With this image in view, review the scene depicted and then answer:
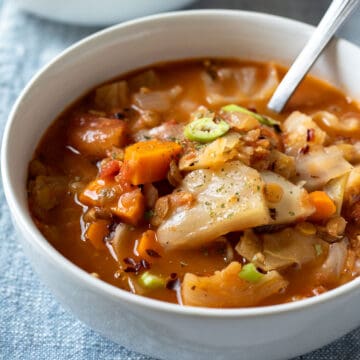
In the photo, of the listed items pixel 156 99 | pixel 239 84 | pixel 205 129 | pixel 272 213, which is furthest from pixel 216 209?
pixel 239 84

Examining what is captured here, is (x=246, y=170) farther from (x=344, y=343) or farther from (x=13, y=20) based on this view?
(x=13, y=20)

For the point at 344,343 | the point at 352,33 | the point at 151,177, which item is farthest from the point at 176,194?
the point at 352,33

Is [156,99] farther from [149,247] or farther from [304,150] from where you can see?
[149,247]

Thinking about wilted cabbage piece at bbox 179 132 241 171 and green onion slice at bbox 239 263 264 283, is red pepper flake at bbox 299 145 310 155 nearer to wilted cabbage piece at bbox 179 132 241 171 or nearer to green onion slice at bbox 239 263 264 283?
wilted cabbage piece at bbox 179 132 241 171

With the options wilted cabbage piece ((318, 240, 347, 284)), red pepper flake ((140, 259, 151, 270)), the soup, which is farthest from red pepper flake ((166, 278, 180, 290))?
wilted cabbage piece ((318, 240, 347, 284))

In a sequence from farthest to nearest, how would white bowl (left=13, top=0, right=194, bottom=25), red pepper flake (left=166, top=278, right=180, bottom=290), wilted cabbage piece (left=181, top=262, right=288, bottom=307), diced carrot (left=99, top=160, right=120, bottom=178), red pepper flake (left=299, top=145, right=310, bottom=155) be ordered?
1. white bowl (left=13, top=0, right=194, bottom=25)
2. red pepper flake (left=299, top=145, right=310, bottom=155)
3. diced carrot (left=99, top=160, right=120, bottom=178)
4. red pepper flake (left=166, top=278, right=180, bottom=290)
5. wilted cabbage piece (left=181, top=262, right=288, bottom=307)

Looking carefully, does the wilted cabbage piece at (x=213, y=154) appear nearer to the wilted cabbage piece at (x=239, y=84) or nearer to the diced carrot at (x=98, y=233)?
the diced carrot at (x=98, y=233)
